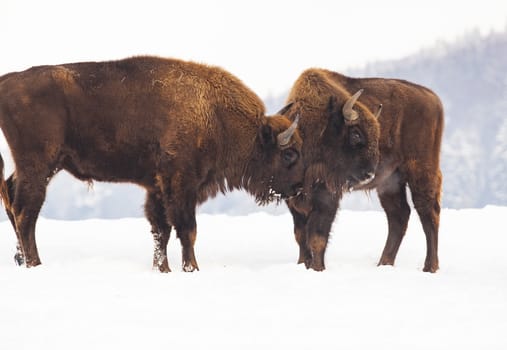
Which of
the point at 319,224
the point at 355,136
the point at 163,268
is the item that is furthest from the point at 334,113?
the point at 163,268

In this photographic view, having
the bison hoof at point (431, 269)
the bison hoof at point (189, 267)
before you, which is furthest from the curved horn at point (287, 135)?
the bison hoof at point (431, 269)

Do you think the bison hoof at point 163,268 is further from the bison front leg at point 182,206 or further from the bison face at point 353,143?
the bison face at point 353,143

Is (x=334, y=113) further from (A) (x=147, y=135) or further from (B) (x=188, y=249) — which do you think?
(B) (x=188, y=249)

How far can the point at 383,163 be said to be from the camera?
32.3ft

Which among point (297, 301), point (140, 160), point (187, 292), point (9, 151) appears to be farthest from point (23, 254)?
point (297, 301)

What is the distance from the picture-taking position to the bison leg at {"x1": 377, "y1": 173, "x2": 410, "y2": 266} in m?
10.2

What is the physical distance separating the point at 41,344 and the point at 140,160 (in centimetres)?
421

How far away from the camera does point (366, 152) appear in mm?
9523

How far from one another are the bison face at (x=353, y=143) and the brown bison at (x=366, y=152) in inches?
0.5

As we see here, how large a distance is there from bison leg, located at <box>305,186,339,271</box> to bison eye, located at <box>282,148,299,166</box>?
1.67ft

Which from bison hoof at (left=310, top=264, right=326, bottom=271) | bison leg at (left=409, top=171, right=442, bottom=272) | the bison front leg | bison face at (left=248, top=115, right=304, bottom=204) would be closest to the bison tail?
the bison front leg

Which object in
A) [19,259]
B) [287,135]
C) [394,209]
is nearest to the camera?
[287,135]

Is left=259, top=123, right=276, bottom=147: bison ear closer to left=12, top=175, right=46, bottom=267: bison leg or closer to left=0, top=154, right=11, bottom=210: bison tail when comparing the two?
left=12, top=175, right=46, bottom=267: bison leg

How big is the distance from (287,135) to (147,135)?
1729mm
